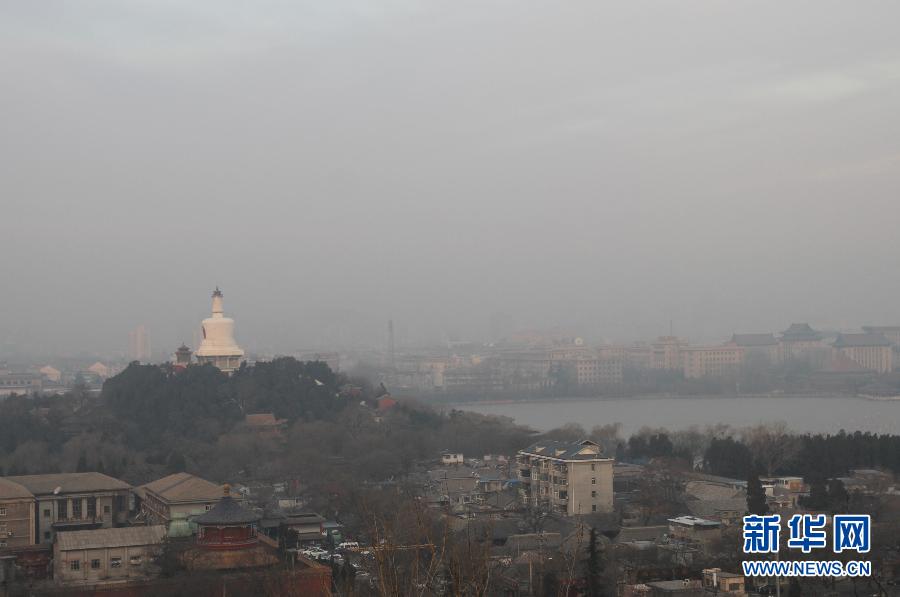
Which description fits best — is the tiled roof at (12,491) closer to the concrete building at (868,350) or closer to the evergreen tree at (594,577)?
the evergreen tree at (594,577)

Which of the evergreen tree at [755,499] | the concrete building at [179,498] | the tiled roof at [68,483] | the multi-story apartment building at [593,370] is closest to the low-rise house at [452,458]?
the concrete building at [179,498]

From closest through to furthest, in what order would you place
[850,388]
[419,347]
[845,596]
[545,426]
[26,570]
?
[845,596]
[26,570]
[545,426]
[850,388]
[419,347]

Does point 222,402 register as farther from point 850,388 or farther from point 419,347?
point 419,347

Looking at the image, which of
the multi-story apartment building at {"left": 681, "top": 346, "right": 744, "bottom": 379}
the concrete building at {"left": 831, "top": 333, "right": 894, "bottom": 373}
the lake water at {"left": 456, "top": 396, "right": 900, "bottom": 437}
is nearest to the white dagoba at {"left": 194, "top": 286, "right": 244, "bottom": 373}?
the lake water at {"left": 456, "top": 396, "right": 900, "bottom": 437}

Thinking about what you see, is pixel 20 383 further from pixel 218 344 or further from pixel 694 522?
pixel 694 522

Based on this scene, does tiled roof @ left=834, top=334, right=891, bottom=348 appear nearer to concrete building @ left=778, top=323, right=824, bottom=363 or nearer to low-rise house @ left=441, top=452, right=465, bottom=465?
concrete building @ left=778, top=323, right=824, bottom=363

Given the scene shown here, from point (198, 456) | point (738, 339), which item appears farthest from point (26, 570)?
point (738, 339)
